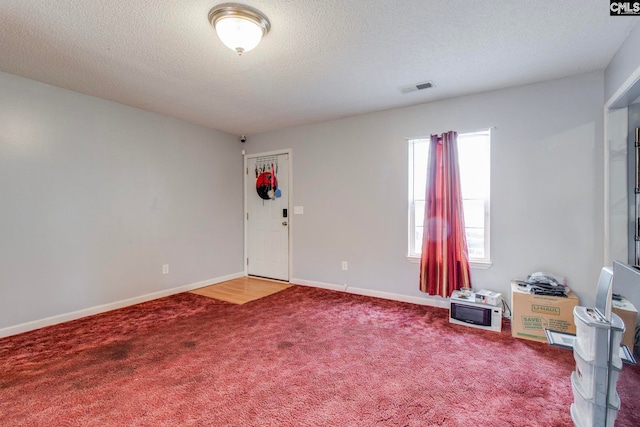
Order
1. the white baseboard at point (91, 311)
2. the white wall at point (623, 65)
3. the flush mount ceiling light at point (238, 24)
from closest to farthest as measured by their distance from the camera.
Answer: the flush mount ceiling light at point (238, 24), the white wall at point (623, 65), the white baseboard at point (91, 311)

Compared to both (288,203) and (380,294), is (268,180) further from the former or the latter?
(380,294)

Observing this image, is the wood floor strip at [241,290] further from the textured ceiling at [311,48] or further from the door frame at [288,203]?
the textured ceiling at [311,48]

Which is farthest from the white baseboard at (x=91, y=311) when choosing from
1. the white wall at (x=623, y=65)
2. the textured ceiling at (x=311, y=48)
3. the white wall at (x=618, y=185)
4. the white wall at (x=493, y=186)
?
the white wall at (x=623, y=65)

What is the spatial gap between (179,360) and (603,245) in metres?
3.75

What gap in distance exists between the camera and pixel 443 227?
3.39 m

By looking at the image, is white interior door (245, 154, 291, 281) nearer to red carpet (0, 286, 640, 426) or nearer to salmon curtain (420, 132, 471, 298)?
red carpet (0, 286, 640, 426)

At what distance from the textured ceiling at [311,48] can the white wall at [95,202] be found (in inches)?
15.1

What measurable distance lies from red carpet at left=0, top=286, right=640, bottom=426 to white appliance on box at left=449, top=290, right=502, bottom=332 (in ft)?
0.38

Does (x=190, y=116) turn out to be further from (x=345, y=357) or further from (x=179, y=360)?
(x=345, y=357)

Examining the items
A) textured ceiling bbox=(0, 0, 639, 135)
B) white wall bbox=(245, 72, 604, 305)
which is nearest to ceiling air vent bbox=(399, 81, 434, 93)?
textured ceiling bbox=(0, 0, 639, 135)

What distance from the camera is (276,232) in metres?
4.95

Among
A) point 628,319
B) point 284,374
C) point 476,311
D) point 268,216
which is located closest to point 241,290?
point 268,216

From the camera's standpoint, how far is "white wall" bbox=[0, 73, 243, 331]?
9.48 feet

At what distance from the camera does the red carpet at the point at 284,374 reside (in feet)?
5.57
